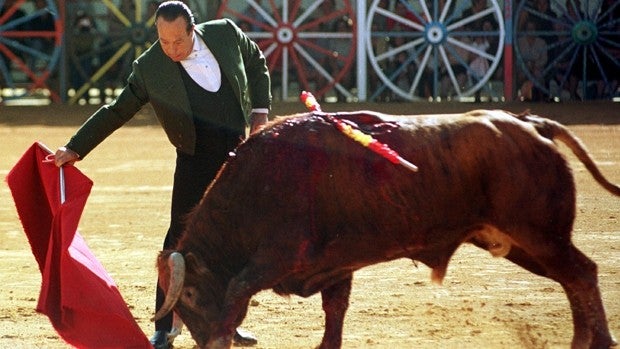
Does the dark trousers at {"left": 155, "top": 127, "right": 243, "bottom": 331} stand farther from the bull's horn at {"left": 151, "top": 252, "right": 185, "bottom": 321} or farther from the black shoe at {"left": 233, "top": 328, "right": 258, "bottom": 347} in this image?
the bull's horn at {"left": 151, "top": 252, "right": 185, "bottom": 321}

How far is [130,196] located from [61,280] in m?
5.71

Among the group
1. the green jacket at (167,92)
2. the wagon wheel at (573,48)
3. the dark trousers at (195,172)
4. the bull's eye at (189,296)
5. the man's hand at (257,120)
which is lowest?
the wagon wheel at (573,48)

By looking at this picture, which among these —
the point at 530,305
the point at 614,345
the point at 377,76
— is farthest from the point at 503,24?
the point at 614,345

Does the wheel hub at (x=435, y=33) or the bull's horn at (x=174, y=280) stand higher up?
the bull's horn at (x=174, y=280)

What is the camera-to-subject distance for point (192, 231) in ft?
19.9

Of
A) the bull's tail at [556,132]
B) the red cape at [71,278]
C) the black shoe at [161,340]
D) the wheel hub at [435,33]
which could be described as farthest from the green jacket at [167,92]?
the wheel hub at [435,33]

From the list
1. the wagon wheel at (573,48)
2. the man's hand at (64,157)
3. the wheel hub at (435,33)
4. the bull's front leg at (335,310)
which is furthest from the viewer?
the wheel hub at (435,33)

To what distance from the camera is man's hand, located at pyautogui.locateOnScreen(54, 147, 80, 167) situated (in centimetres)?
633

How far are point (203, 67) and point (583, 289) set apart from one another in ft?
6.47

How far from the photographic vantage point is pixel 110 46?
20453 mm

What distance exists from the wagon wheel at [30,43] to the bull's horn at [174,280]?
48.0 ft

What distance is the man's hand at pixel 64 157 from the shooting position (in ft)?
20.8

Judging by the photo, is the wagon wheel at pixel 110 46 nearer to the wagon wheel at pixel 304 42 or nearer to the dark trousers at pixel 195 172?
the wagon wheel at pixel 304 42

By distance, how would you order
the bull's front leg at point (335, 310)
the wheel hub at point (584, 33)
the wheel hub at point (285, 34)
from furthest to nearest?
the wheel hub at point (285, 34) < the wheel hub at point (584, 33) < the bull's front leg at point (335, 310)
